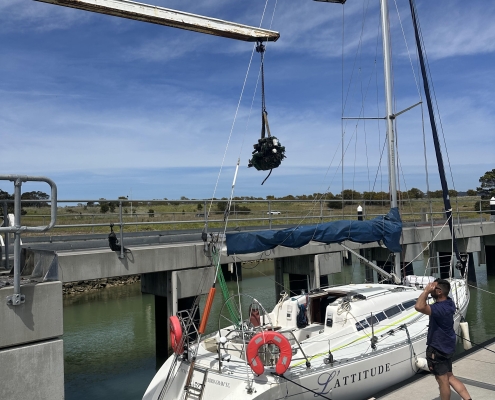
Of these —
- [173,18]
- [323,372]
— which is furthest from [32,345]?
[173,18]

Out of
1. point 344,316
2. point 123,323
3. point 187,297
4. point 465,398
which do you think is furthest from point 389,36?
point 123,323

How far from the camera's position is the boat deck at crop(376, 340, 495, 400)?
6723 millimetres

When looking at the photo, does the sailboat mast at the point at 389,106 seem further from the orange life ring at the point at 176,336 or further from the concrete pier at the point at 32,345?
the concrete pier at the point at 32,345

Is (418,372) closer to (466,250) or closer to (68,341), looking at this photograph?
(68,341)

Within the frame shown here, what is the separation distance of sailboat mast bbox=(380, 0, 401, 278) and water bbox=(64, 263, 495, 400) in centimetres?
518

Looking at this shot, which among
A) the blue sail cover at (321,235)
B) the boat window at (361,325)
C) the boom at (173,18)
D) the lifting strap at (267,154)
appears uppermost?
the boom at (173,18)

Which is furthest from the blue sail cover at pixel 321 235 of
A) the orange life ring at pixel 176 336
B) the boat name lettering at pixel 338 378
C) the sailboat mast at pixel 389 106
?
the boat name lettering at pixel 338 378

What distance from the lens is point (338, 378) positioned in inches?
Answer: 325

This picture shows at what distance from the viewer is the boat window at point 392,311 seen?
10.5 meters

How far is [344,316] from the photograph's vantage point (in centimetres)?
970

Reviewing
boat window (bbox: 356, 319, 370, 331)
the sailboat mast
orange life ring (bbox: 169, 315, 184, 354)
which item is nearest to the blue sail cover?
the sailboat mast

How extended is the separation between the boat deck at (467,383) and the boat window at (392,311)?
2259 millimetres

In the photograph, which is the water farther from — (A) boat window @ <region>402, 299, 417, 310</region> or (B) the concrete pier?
(B) the concrete pier

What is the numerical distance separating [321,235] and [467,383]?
4.98 meters
